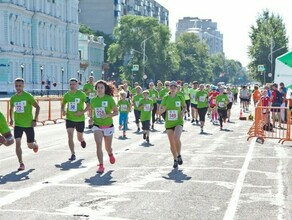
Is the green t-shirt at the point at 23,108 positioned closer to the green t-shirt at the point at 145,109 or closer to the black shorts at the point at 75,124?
the black shorts at the point at 75,124

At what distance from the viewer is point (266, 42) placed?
248 ft

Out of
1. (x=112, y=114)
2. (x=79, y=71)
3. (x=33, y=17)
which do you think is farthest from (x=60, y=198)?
(x=79, y=71)

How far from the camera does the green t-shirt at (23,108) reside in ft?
43.9

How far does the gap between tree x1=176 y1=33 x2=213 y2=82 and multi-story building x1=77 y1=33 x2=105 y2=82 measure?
20042 millimetres

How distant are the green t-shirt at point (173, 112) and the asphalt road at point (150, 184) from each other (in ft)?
2.93

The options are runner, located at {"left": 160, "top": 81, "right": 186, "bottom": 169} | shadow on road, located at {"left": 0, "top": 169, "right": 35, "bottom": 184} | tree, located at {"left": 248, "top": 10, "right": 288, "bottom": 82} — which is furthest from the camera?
tree, located at {"left": 248, "top": 10, "right": 288, "bottom": 82}

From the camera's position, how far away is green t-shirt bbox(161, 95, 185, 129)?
46.4 feet

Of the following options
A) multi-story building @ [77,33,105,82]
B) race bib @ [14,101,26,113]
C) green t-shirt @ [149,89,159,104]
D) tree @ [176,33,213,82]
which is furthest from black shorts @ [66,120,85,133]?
tree @ [176,33,213,82]

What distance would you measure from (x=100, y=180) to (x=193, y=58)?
133 m

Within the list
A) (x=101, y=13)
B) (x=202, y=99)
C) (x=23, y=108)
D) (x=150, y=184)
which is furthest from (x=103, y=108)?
(x=101, y=13)

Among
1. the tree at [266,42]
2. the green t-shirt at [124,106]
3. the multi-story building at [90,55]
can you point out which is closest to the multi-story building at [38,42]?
the multi-story building at [90,55]

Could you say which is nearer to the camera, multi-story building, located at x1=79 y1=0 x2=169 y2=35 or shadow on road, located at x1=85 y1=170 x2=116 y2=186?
shadow on road, located at x1=85 y1=170 x2=116 y2=186

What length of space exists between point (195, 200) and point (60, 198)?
1.91m

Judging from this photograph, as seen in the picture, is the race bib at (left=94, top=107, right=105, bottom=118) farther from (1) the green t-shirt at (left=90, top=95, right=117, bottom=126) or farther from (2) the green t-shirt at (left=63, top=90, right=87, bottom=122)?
(2) the green t-shirt at (left=63, top=90, right=87, bottom=122)
